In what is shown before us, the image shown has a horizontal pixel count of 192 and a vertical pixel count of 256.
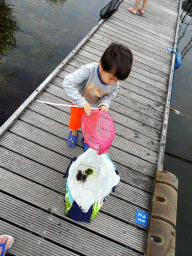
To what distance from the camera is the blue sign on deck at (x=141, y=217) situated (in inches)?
77.9

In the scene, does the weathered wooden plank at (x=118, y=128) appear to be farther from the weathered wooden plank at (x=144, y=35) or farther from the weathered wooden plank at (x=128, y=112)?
the weathered wooden plank at (x=144, y=35)

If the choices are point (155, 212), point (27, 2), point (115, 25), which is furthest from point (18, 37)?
point (155, 212)

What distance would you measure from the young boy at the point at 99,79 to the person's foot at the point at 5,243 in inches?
50.3

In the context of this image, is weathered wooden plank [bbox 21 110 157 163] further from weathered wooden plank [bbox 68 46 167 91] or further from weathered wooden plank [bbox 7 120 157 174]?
weathered wooden plank [bbox 68 46 167 91]

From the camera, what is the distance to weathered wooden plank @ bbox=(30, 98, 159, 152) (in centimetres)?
263

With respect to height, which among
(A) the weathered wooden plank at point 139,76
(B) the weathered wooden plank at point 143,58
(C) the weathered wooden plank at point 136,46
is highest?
(C) the weathered wooden plank at point 136,46

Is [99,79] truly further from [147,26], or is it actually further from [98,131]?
[147,26]

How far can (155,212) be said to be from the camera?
1.95 metres

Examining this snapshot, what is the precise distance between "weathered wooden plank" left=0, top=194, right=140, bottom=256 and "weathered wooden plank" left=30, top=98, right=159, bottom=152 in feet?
4.05

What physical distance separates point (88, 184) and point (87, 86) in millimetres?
1043

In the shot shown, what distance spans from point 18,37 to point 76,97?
4.33 metres

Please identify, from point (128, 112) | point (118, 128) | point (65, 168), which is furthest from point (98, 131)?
point (128, 112)

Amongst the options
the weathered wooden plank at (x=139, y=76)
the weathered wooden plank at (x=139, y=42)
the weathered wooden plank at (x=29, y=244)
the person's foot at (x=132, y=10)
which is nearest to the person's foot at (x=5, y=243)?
the weathered wooden plank at (x=29, y=244)

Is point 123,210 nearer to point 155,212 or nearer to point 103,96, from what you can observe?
point 155,212
